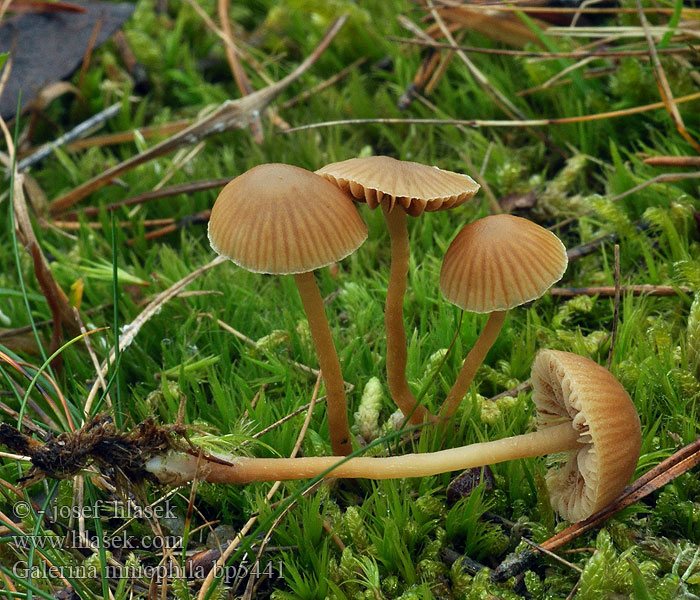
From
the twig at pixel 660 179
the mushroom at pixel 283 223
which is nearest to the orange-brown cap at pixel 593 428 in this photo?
the mushroom at pixel 283 223

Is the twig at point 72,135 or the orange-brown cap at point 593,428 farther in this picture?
the twig at point 72,135

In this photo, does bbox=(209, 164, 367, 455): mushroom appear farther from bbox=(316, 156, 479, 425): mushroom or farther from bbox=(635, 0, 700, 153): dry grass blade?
bbox=(635, 0, 700, 153): dry grass blade

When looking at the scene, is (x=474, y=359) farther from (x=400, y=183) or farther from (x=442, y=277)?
(x=400, y=183)

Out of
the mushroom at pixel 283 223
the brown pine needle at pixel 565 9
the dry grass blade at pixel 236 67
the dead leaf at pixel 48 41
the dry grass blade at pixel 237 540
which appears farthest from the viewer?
the dead leaf at pixel 48 41

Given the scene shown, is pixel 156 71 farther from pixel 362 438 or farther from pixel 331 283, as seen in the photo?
pixel 362 438

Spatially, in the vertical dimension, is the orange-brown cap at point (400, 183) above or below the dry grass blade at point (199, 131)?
above

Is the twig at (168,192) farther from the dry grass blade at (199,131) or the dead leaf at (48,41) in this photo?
the dead leaf at (48,41)

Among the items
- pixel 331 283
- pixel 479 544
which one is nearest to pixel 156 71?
pixel 331 283
